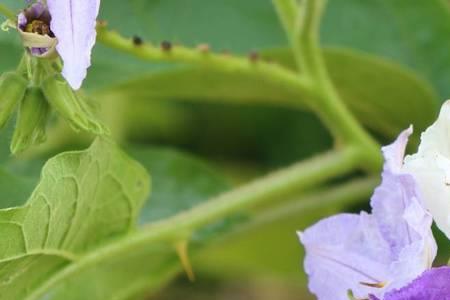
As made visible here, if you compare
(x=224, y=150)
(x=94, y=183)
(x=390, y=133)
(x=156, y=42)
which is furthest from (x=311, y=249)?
(x=224, y=150)

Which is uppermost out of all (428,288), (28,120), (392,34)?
(392,34)

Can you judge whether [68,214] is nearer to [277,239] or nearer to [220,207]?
[220,207]

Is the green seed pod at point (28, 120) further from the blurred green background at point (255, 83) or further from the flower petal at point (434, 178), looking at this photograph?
the flower petal at point (434, 178)

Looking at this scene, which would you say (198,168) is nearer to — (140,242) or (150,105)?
(140,242)

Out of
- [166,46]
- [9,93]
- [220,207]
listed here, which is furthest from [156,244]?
[9,93]

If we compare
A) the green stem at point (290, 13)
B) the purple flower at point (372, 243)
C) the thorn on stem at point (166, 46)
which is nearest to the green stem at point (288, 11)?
the green stem at point (290, 13)
